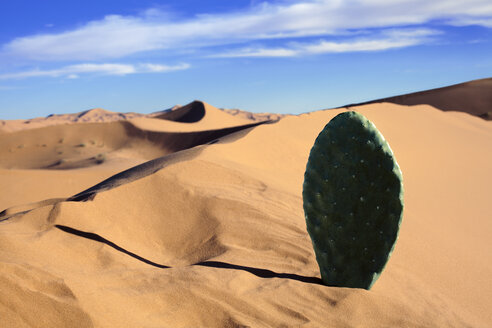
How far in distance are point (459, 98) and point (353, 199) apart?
28547 millimetres

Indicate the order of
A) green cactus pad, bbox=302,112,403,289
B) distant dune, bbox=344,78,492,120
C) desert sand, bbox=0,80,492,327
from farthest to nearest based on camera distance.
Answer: distant dune, bbox=344,78,492,120
green cactus pad, bbox=302,112,403,289
desert sand, bbox=0,80,492,327

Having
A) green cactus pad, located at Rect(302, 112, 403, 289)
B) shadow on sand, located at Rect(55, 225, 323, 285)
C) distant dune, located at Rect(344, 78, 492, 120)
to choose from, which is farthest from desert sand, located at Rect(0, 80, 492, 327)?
distant dune, located at Rect(344, 78, 492, 120)

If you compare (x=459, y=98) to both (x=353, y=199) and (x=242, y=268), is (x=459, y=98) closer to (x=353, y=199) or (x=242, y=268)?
(x=353, y=199)

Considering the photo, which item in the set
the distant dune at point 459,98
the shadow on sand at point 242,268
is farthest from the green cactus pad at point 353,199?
the distant dune at point 459,98

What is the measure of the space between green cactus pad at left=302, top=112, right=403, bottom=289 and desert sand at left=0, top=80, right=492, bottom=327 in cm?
25

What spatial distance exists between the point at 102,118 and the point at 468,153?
56987 mm

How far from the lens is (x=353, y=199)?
3695 millimetres

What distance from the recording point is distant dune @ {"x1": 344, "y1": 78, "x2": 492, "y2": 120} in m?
27.3

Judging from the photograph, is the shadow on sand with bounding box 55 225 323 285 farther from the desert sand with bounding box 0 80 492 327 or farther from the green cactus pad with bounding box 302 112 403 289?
the green cactus pad with bounding box 302 112 403 289

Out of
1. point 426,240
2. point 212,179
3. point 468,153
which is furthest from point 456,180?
point 212,179

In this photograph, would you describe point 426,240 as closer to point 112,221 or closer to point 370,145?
point 370,145

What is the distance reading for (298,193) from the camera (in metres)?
6.61

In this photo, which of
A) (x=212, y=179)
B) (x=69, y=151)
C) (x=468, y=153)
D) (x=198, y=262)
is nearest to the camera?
(x=198, y=262)

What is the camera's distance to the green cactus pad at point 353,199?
144 inches
